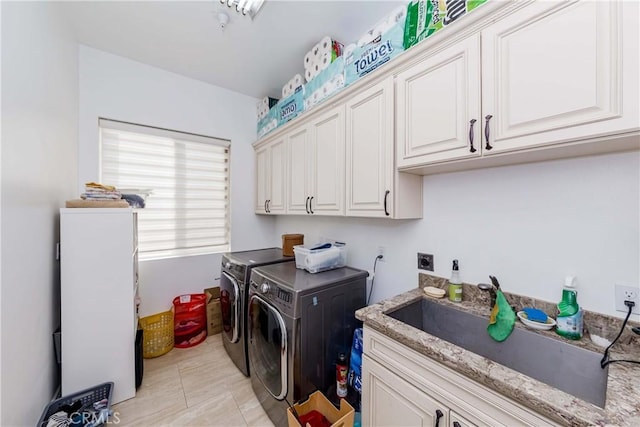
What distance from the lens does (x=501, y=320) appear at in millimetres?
1140

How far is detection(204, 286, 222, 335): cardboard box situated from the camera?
2605 millimetres

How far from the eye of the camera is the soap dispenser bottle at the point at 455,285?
138cm

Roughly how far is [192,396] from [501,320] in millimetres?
2129

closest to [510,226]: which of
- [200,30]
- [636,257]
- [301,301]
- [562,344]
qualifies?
[636,257]

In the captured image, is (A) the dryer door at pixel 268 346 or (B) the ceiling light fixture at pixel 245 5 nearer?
(A) the dryer door at pixel 268 346

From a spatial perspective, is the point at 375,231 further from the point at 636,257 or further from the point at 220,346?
Result: the point at 220,346

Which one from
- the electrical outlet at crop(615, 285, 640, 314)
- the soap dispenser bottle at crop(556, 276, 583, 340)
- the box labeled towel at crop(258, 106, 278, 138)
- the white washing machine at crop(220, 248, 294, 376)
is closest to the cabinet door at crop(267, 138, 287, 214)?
the box labeled towel at crop(258, 106, 278, 138)

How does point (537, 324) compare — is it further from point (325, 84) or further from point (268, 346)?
point (325, 84)

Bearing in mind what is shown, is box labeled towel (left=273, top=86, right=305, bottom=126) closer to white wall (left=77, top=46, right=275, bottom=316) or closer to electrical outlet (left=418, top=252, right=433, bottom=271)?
white wall (left=77, top=46, right=275, bottom=316)

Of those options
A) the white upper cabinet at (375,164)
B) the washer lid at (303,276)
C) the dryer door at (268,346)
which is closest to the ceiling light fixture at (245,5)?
the white upper cabinet at (375,164)

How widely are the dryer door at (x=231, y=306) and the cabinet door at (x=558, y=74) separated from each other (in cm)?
203

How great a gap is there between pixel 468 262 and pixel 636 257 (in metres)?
0.61

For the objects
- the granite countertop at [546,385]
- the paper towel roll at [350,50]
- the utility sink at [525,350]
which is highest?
the paper towel roll at [350,50]

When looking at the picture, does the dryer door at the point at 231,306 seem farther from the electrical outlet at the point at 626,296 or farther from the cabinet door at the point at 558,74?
the electrical outlet at the point at 626,296
